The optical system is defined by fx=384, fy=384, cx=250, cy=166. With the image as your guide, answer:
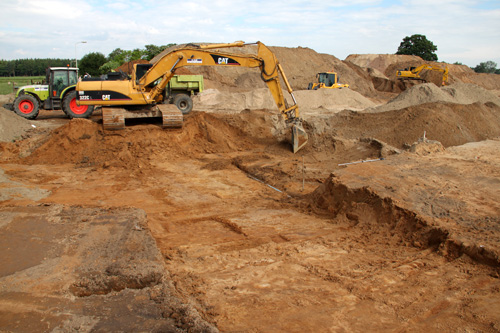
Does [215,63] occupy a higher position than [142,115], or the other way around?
[215,63]

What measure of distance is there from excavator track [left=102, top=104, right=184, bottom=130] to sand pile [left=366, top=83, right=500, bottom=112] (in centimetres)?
1018

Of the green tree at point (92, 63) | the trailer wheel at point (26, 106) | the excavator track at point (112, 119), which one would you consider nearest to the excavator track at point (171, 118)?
the excavator track at point (112, 119)

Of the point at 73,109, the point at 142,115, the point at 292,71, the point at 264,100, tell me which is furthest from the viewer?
the point at 292,71

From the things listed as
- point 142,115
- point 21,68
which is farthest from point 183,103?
point 21,68

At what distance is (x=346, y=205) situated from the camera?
22.3ft

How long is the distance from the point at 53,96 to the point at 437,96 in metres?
17.8

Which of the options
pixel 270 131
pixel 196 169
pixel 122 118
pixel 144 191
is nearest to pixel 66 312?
pixel 144 191

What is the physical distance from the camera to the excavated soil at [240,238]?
365 centimetres

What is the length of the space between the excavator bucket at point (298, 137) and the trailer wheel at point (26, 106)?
1192 centimetres

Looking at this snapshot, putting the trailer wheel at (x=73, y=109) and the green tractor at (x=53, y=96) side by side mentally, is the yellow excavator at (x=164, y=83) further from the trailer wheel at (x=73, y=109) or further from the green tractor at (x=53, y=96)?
the green tractor at (x=53, y=96)

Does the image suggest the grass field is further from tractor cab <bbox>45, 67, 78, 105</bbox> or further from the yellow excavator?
the yellow excavator

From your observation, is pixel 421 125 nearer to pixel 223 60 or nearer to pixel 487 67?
pixel 223 60

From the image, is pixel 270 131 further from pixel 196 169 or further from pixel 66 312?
pixel 66 312

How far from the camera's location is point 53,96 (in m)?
17.0
